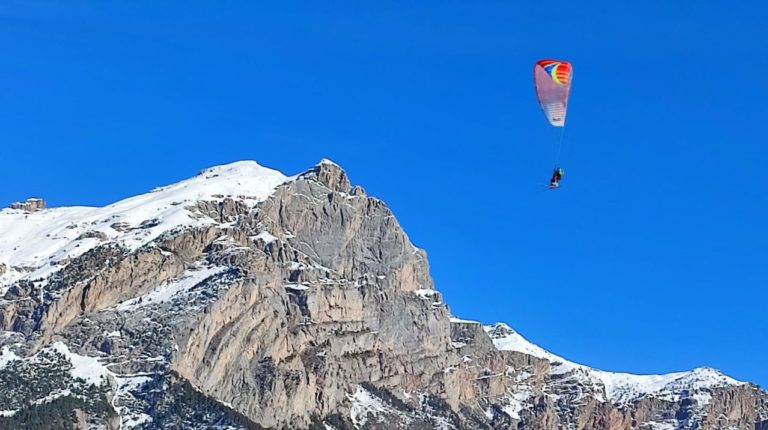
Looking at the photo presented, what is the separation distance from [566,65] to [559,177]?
14.3m

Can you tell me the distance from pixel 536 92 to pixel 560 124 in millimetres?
10063

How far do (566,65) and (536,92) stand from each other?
557 centimetres

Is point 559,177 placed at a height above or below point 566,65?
below

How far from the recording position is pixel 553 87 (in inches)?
7702

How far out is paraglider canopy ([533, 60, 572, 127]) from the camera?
630ft

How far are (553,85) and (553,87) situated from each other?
0.83 ft

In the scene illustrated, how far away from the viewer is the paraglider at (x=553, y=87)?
631 ft

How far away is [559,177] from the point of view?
196m

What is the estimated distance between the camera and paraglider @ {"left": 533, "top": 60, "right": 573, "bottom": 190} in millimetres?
192250

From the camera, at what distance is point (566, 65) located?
196 metres

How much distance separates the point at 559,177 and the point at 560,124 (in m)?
11.7

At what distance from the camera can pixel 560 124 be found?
186 meters

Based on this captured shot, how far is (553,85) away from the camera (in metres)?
196

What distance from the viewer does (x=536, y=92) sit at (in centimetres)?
19462
